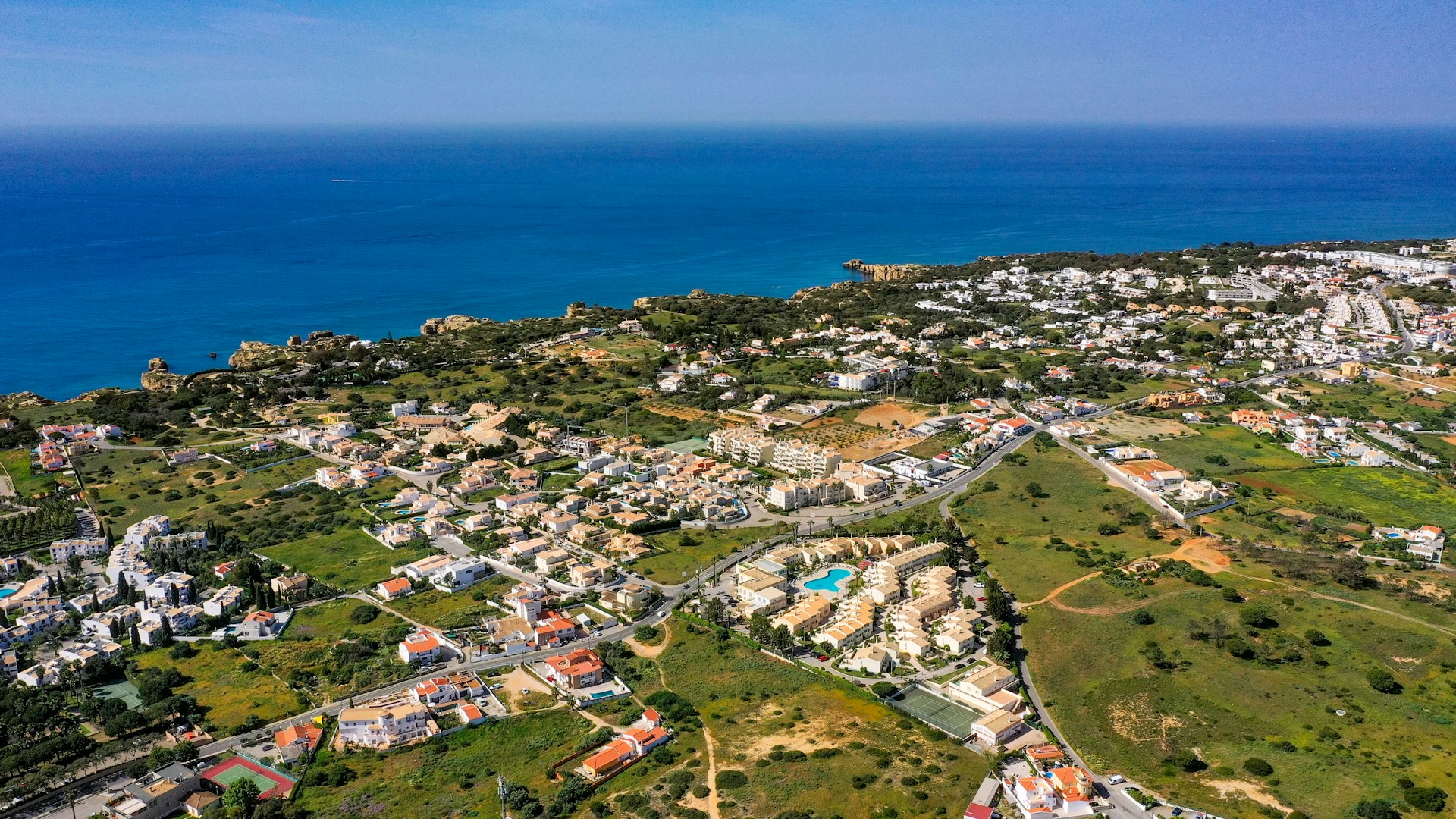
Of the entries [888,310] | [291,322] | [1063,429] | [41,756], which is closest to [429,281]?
[291,322]

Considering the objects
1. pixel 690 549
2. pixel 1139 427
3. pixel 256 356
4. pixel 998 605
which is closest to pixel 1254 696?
pixel 998 605

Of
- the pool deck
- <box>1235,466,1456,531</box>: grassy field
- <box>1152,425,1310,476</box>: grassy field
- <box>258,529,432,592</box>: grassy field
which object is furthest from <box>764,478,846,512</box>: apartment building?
<box>1235,466,1456,531</box>: grassy field

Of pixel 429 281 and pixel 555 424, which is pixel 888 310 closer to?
pixel 555 424

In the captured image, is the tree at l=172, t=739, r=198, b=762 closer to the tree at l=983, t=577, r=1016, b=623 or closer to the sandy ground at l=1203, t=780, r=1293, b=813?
the tree at l=983, t=577, r=1016, b=623

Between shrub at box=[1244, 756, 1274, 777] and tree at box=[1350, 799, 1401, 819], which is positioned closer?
tree at box=[1350, 799, 1401, 819]

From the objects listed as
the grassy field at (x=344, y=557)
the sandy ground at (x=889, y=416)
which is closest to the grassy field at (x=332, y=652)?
the grassy field at (x=344, y=557)

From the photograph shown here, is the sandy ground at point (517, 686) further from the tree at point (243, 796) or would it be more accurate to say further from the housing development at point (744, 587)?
the tree at point (243, 796)
